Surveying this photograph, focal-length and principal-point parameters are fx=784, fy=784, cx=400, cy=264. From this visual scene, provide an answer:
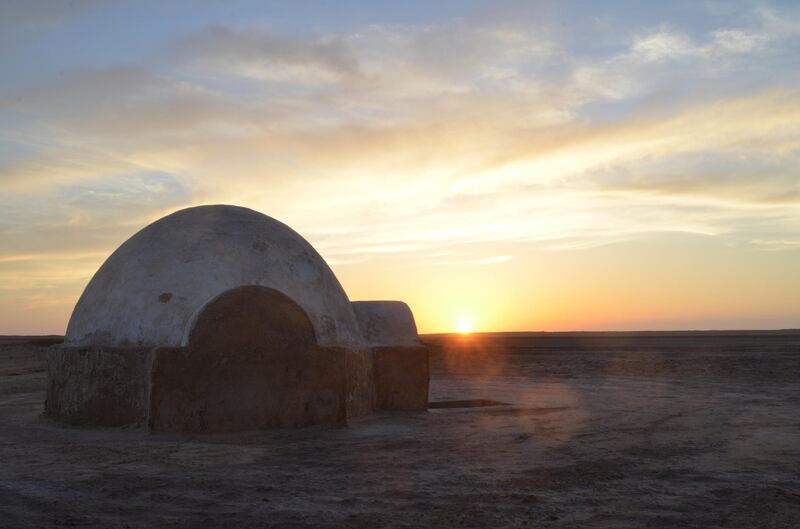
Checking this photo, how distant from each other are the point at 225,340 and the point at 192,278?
176cm

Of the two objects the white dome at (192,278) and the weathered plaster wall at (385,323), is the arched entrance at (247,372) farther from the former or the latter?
the weathered plaster wall at (385,323)

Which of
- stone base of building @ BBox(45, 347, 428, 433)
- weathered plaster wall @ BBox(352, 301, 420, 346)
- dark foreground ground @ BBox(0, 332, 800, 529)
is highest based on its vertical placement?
weathered plaster wall @ BBox(352, 301, 420, 346)

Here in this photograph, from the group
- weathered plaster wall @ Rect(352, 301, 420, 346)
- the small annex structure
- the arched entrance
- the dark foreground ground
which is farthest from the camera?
weathered plaster wall @ Rect(352, 301, 420, 346)

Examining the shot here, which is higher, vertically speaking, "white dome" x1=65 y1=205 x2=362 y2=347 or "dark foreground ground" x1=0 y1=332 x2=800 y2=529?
"white dome" x1=65 y1=205 x2=362 y2=347

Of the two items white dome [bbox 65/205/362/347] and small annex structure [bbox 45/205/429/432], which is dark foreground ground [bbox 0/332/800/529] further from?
white dome [bbox 65/205/362/347]

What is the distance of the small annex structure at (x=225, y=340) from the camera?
9492mm

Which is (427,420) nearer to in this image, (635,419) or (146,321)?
(635,419)

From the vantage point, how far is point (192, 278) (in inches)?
430

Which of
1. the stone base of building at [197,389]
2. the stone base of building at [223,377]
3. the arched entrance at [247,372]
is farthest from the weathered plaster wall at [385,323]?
the arched entrance at [247,372]

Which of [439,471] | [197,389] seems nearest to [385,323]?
[197,389]

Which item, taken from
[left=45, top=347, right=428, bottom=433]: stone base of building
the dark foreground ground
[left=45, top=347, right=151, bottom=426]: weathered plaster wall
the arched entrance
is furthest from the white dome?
the dark foreground ground

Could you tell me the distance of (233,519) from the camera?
550 centimetres

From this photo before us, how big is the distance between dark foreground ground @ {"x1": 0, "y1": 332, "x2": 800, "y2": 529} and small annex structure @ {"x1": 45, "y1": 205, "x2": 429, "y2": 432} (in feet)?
1.39

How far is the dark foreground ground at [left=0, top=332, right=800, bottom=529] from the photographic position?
5625mm
